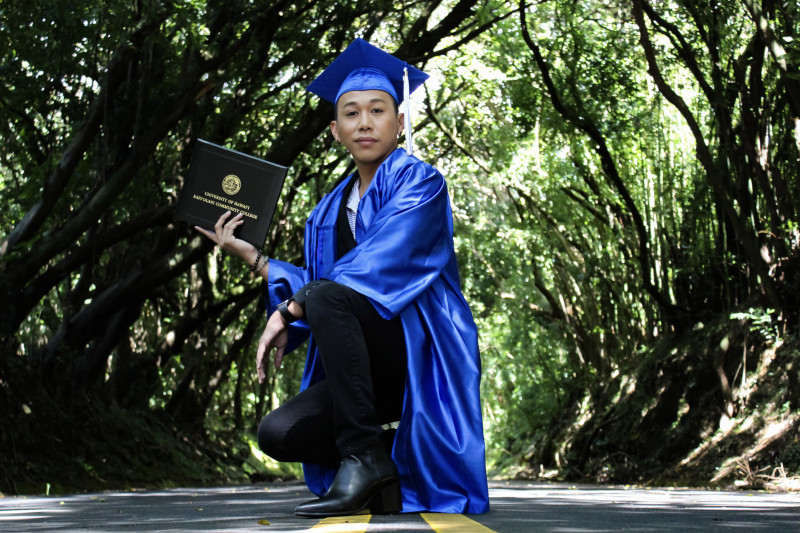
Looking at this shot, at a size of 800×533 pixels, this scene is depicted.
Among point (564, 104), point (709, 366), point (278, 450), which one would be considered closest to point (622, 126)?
point (564, 104)

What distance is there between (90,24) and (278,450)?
23.2 ft

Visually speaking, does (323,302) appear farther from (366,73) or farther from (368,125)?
(366,73)

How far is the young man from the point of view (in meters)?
3.71

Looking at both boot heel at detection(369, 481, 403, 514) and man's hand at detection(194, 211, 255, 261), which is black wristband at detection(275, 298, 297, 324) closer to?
A: man's hand at detection(194, 211, 255, 261)

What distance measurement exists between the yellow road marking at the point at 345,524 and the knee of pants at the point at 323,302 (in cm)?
72

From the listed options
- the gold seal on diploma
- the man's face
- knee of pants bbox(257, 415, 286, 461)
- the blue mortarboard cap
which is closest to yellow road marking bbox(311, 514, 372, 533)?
knee of pants bbox(257, 415, 286, 461)

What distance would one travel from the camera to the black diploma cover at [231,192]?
4.37 m

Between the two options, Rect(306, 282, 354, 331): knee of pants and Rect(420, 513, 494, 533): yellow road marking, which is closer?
Rect(420, 513, 494, 533): yellow road marking

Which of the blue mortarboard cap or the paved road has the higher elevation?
the blue mortarboard cap

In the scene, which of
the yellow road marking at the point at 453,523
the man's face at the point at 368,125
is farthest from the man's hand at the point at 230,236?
the yellow road marking at the point at 453,523

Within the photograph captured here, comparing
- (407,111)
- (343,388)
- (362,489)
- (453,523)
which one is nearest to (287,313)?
(343,388)

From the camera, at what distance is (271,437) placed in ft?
13.1

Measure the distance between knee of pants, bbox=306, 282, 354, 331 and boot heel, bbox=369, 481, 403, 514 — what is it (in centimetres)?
66

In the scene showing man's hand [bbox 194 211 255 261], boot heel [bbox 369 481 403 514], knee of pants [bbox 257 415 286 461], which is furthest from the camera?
man's hand [bbox 194 211 255 261]
